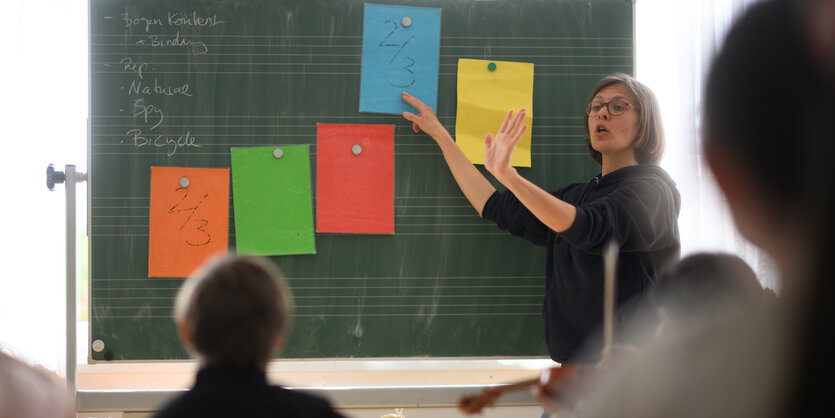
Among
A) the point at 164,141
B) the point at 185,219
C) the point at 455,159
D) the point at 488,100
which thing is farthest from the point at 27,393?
the point at 488,100

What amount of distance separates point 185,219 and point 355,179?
525mm

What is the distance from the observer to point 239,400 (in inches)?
36.8

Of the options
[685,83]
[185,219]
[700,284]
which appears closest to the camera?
[700,284]

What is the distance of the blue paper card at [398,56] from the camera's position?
1.97 metres

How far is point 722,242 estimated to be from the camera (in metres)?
2.18

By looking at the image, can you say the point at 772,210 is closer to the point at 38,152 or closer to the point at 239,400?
the point at 239,400

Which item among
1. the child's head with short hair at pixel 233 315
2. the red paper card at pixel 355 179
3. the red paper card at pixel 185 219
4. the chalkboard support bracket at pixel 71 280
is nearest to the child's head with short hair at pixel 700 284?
the child's head with short hair at pixel 233 315

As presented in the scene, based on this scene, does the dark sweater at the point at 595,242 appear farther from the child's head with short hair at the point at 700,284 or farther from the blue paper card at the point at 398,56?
the blue paper card at the point at 398,56

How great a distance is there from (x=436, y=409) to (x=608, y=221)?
0.98 metres

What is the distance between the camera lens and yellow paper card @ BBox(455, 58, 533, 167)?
1.99 m

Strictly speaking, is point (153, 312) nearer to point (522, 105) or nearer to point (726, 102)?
point (522, 105)

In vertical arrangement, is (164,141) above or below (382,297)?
above

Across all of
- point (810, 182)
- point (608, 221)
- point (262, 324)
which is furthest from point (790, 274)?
point (608, 221)

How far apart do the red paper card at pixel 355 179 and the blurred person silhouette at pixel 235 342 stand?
918 millimetres
